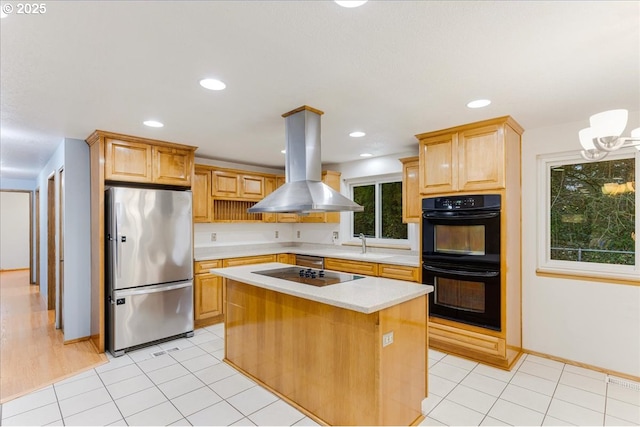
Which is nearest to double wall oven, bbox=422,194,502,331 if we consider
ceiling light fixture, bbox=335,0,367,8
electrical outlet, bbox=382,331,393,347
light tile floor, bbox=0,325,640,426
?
light tile floor, bbox=0,325,640,426

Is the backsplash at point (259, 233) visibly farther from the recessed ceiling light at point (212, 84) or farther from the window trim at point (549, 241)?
the recessed ceiling light at point (212, 84)

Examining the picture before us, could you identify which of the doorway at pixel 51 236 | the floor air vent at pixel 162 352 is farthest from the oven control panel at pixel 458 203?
the doorway at pixel 51 236

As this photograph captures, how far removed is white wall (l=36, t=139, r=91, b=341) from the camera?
356 cm

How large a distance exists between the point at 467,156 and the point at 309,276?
195 cm

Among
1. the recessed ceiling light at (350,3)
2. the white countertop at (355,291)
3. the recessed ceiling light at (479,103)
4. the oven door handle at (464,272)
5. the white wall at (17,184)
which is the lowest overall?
the oven door handle at (464,272)

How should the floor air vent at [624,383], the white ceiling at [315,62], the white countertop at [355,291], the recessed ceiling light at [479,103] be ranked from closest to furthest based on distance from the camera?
1. the white ceiling at [315,62]
2. the white countertop at [355,291]
3. the recessed ceiling light at [479,103]
4. the floor air vent at [624,383]

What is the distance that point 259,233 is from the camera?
18.6ft

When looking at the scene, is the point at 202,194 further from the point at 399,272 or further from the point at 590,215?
the point at 590,215

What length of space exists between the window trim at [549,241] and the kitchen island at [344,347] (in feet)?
5.92

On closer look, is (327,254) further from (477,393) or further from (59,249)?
(59,249)

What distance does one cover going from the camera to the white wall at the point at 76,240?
3.56 meters

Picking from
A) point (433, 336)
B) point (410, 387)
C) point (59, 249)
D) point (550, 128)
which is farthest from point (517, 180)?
point (59, 249)

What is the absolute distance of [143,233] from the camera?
140 inches

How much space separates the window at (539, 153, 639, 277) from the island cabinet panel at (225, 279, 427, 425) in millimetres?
1960
